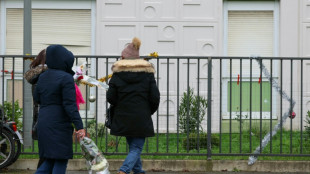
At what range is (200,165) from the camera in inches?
385

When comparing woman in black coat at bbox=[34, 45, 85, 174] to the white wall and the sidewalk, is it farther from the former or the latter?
the white wall

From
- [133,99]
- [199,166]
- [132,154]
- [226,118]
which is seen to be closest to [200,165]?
[199,166]

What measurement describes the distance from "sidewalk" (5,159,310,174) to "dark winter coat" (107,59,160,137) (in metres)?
1.57

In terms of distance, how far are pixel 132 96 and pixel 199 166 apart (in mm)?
2054

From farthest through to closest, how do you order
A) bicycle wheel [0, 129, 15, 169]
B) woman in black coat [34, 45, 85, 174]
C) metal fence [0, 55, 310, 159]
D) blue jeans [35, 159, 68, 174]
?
metal fence [0, 55, 310, 159], bicycle wheel [0, 129, 15, 169], blue jeans [35, 159, 68, 174], woman in black coat [34, 45, 85, 174]

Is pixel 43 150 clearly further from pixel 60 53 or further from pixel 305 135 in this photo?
pixel 305 135

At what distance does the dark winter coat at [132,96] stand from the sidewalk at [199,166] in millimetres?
1571

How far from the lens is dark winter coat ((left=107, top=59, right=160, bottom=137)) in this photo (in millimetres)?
8172

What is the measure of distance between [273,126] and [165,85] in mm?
1641

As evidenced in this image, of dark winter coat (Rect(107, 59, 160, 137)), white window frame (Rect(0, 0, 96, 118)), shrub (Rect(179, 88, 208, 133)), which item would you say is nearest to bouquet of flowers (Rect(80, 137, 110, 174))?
dark winter coat (Rect(107, 59, 160, 137))

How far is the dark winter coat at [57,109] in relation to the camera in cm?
700

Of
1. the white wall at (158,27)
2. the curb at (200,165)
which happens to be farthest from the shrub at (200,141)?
the white wall at (158,27)

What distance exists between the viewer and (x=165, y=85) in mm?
10367

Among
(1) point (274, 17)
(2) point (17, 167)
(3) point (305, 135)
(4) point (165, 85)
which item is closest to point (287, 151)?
(3) point (305, 135)
